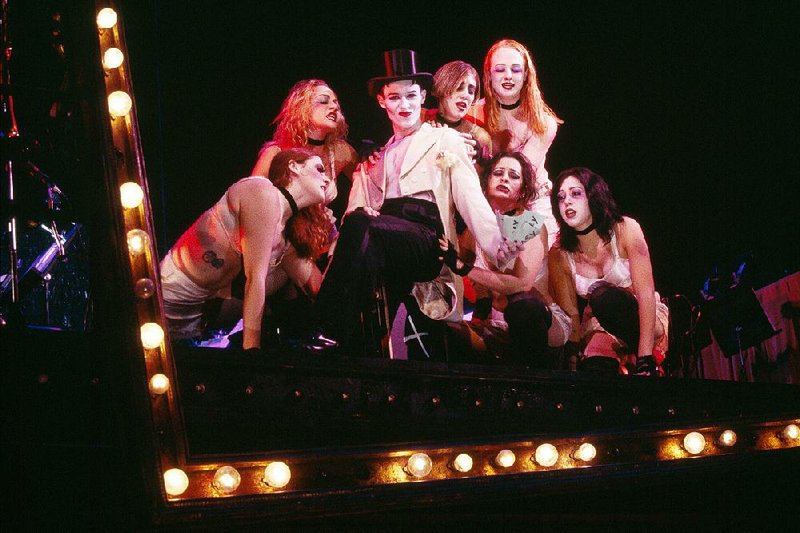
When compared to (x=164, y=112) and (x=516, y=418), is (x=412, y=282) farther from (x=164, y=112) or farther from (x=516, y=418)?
(x=164, y=112)

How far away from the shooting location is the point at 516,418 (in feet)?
9.07

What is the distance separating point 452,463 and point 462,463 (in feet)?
0.08

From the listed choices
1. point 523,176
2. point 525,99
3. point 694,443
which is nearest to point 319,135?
point 523,176

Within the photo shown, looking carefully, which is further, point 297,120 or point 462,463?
point 297,120

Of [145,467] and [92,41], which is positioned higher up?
[92,41]

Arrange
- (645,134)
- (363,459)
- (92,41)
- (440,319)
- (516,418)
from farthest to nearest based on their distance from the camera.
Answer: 1. (645,134)
2. (440,319)
3. (516,418)
4. (92,41)
5. (363,459)

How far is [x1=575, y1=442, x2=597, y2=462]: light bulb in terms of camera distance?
2.14 m

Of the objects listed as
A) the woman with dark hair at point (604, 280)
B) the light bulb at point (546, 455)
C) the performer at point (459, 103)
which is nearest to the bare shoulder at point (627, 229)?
the woman with dark hair at point (604, 280)

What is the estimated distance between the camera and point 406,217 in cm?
357

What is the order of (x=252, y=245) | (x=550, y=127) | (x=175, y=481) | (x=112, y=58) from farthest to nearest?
(x=550, y=127)
(x=252, y=245)
(x=112, y=58)
(x=175, y=481)

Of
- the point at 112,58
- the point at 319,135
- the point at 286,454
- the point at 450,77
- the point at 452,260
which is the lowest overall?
the point at 286,454

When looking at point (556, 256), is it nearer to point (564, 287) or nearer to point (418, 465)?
point (564, 287)

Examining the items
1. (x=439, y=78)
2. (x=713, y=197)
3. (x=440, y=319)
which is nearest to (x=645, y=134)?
(x=713, y=197)

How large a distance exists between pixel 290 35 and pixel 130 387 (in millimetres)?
2594
